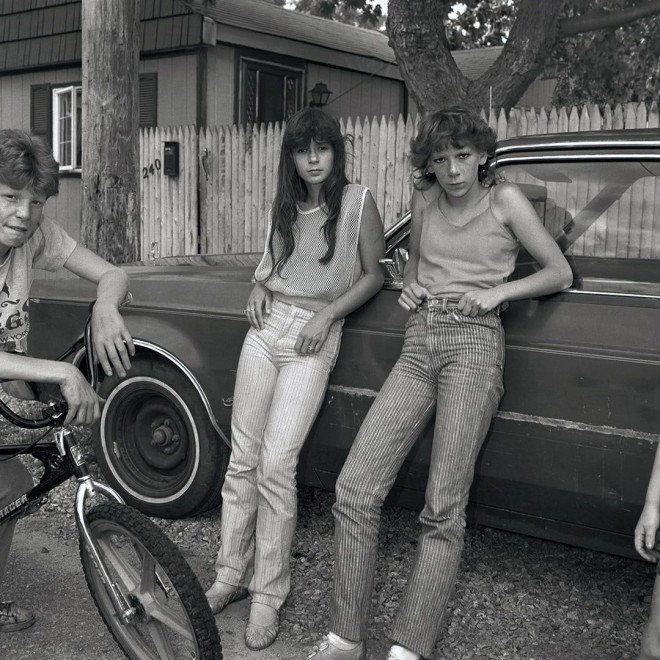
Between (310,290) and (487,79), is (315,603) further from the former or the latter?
(487,79)

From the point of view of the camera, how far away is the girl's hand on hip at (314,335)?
10.6ft

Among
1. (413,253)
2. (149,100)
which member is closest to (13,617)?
(413,253)

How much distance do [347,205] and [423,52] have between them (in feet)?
23.0

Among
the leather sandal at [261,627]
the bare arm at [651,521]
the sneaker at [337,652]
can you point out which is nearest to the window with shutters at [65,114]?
the leather sandal at [261,627]

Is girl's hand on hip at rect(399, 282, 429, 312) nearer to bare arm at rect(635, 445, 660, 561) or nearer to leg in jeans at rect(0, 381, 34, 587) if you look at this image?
bare arm at rect(635, 445, 660, 561)

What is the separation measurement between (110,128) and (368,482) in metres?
4.99

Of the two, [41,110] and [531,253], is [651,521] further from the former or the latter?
[41,110]

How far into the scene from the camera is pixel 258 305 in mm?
3406

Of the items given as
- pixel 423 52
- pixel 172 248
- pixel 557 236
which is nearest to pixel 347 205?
pixel 557 236

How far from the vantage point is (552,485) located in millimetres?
2971

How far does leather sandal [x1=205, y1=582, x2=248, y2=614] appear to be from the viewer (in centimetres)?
326

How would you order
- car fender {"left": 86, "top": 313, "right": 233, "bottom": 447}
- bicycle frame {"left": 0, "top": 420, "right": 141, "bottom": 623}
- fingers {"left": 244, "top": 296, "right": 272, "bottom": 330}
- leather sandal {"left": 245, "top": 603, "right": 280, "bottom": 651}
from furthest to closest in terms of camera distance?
car fender {"left": 86, "top": 313, "right": 233, "bottom": 447}, fingers {"left": 244, "top": 296, "right": 272, "bottom": 330}, leather sandal {"left": 245, "top": 603, "right": 280, "bottom": 651}, bicycle frame {"left": 0, "top": 420, "right": 141, "bottom": 623}

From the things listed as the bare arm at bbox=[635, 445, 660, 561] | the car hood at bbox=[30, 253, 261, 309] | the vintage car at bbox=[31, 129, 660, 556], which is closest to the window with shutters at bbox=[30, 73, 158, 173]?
the car hood at bbox=[30, 253, 261, 309]

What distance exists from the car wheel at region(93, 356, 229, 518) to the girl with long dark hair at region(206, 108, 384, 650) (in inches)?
23.6
